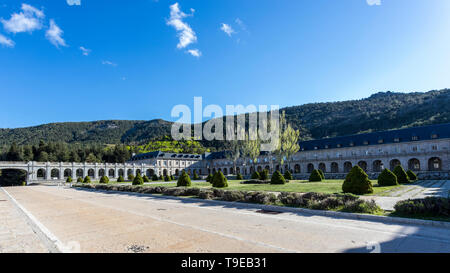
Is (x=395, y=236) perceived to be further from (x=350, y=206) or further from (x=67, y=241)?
(x=67, y=241)

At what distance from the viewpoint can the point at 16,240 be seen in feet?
21.2

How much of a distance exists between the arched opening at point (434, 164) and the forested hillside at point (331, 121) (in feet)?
137

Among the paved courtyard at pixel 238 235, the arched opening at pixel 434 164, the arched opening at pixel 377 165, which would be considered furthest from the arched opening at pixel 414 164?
the paved courtyard at pixel 238 235

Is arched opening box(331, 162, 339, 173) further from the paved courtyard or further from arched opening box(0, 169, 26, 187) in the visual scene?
arched opening box(0, 169, 26, 187)

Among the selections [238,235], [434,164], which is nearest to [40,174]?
[238,235]

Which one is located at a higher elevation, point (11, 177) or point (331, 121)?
point (331, 121)

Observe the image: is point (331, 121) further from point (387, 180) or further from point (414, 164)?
point (387, 180)

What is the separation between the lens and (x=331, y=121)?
411ft

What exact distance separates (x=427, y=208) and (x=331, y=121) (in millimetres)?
127166

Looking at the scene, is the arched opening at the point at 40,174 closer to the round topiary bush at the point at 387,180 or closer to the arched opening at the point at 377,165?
the round topiary bush at the point at 387,180

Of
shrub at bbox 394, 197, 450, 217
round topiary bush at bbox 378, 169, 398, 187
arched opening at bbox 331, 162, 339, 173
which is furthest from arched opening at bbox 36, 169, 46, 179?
shrub at bbox 394, 197, 450, 217

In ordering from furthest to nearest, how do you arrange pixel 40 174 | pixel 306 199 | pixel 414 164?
pixel 40 174
pixel 414 164
pixel 306 199

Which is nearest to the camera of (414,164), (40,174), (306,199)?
(306,199)

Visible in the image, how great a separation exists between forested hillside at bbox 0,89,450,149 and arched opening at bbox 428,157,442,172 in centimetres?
4169
